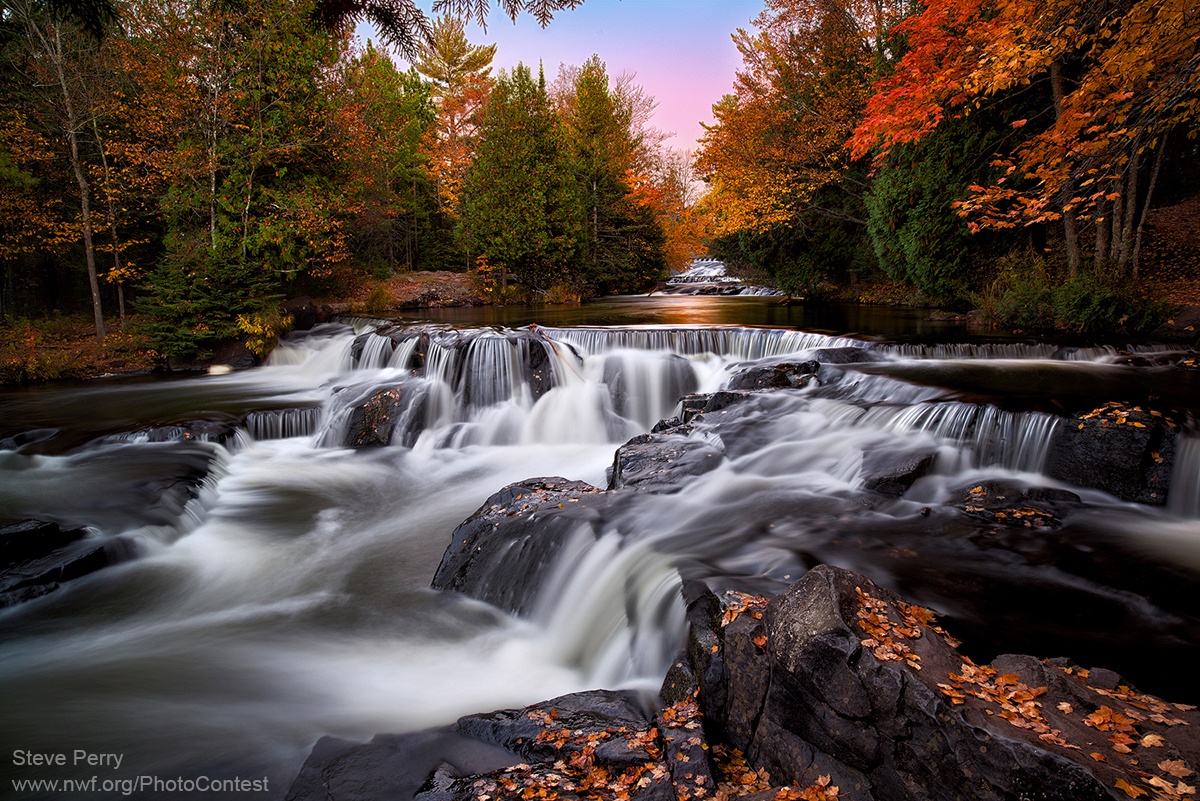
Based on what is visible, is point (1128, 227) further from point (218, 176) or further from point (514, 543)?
point (218, 176)

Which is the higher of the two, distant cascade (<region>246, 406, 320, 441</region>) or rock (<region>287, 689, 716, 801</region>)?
distant cascade (<region>246, 406, 320, 441</region>)

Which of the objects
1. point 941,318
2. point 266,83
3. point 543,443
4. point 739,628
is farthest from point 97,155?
point 941,318

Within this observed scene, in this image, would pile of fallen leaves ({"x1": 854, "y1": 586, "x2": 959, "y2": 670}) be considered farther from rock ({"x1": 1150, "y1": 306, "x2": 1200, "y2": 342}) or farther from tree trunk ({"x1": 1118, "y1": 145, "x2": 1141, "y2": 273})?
tree trunk ({"x1": 1118, "y1": 145, "x2": 1141, "y2": 273})

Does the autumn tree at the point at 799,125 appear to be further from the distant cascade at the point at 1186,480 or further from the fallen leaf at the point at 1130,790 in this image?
the fallen leaf at the point at 1130,790

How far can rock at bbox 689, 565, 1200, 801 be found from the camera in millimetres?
2232

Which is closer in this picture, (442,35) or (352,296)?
(352,296)

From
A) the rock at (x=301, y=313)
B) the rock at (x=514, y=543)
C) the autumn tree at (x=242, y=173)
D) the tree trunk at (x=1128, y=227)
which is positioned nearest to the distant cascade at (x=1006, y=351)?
the tree trunk at (x=1128, y=227)

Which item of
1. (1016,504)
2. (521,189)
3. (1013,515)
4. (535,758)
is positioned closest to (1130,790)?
(535,758)

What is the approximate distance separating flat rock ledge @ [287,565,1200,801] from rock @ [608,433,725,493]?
274 centimetres

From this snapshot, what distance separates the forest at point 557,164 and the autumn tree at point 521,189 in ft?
0.29

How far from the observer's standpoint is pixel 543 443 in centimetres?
1004

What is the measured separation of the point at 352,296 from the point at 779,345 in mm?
14980

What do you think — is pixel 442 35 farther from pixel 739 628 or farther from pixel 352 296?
pixel 739 628

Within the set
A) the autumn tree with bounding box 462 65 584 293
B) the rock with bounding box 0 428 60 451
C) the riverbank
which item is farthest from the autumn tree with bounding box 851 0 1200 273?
the rock with bounding box 0 428 60 451
